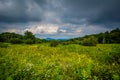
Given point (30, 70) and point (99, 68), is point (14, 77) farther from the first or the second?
point (99, 68)

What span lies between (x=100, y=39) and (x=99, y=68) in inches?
2850

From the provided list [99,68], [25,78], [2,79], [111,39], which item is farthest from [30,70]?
[111,39]

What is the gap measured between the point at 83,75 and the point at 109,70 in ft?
4.94

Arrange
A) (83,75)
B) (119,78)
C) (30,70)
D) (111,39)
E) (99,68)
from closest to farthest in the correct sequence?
1. (119,78)
2. (83,75)
3. (30,70)
4. (99,68)
5. (111,39)

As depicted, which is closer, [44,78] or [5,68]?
[44,78]

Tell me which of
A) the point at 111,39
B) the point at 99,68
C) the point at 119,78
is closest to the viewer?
the point at 119,78

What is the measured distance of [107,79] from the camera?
724 centimetres

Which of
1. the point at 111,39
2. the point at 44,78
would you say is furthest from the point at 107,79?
the point at 111,39

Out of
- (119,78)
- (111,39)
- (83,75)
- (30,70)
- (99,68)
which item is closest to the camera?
(119,78)

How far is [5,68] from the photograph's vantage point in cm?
802

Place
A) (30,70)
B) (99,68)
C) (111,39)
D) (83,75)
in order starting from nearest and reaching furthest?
(83,75) < (30,70) < (99,68) < (111,39)

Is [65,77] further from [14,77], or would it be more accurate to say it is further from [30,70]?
[14,77]

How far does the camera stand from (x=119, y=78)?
666 centimetres

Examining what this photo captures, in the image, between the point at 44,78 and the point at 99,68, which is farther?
the point at 99,68
